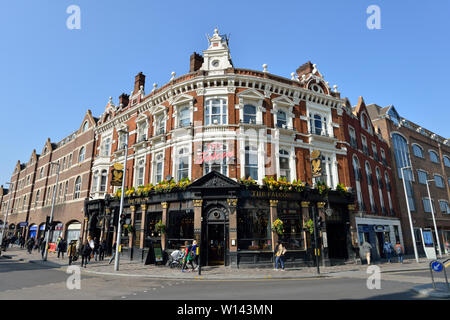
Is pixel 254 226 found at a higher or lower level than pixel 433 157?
lower

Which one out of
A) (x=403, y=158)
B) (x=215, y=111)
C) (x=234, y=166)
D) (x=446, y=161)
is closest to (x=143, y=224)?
(x=234, y=166)

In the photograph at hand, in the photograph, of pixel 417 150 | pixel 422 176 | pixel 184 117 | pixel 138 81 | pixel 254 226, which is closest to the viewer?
pixel 254 226

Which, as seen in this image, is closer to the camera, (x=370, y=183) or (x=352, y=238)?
(x=352, y=238)

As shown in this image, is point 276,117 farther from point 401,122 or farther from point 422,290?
point 401,122

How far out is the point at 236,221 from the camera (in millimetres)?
17141

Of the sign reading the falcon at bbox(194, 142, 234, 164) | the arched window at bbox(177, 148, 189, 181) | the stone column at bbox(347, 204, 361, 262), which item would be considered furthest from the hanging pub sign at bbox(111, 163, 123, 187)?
the stone column at bbox(347, 204, 361, 262)

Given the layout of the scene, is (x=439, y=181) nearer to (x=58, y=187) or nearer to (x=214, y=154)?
(x=214, y=154)

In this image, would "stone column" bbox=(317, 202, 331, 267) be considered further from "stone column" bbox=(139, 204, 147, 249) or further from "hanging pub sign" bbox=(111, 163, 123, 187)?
"hanging pub sign" bbox=(111, 163, 123, 187)

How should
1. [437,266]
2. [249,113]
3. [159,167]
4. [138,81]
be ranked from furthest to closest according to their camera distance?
[138,81]
[159,167]
[249,113]
[437,266]

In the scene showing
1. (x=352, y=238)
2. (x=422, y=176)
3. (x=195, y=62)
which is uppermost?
(x=195, y=62)

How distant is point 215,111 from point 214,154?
142 inches
